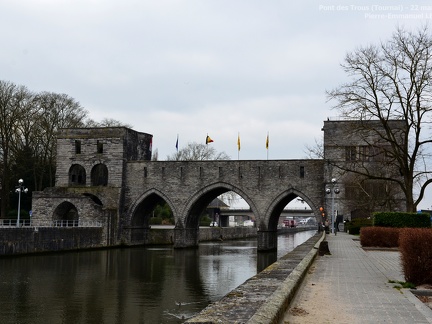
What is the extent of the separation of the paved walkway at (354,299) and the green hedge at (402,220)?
806 centimetres

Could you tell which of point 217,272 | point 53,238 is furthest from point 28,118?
point 217,272

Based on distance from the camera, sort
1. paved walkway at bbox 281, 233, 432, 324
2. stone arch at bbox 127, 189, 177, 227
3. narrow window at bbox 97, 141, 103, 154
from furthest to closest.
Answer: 1. narrow window at bbox 97, 141, 103, 154
2. stone arch at bbox 127, 189, 177, 227
3. paved walkway at bbox 281, 233, 432, 324

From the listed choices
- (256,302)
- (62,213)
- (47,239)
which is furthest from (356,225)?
(256,302)

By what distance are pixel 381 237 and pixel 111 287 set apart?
9.83 metres

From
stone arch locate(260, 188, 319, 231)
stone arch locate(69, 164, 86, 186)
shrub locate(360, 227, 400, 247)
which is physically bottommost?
shrub locate(360, 227, 400, 247)

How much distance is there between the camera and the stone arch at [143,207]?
39125 millimetres

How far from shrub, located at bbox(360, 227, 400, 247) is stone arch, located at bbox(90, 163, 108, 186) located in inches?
972

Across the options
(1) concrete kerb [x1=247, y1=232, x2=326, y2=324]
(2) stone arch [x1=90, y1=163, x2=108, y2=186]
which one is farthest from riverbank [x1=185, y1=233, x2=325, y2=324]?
(2) stone arch [x1=90, y1=163, x2=108, y2=186]

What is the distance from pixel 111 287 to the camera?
17.2 m

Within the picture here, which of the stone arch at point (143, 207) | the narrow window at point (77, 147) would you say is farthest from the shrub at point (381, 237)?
the narrow window at point (77, 147)

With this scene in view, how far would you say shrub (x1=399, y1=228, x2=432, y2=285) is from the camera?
9.01m

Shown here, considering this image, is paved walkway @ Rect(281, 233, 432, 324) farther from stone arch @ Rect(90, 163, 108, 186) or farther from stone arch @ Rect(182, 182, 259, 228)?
stone arch @ Rect(90, 163, 108, 186)

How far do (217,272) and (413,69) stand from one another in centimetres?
1138

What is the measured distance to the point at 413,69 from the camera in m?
21.7
